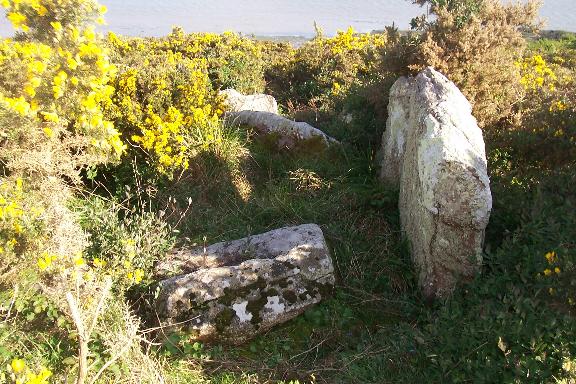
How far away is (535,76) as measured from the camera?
7.60 metres

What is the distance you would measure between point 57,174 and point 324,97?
5.14 meters

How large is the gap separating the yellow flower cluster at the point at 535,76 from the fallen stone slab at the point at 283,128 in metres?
2.93

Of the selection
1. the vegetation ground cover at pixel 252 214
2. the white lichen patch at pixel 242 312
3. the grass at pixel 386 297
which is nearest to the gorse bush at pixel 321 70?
the vegetation ground cover at pixel 252 214

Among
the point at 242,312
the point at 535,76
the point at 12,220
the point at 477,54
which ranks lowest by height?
the point at 242,312

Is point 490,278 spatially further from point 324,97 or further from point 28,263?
point 324,97

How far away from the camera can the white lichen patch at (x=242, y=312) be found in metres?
3.71

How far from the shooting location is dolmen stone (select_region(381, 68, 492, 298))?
3.66m

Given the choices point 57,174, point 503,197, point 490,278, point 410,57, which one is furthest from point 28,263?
point 410,57

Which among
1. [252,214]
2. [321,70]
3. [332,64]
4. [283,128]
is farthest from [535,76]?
[252,214]

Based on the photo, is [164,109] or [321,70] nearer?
[164,109]

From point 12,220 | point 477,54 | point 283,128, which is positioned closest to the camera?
point 12,220

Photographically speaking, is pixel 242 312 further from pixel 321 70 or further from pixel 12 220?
pixel 321 70

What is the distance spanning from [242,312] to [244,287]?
0.21 m

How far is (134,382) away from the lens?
3.05 metres
